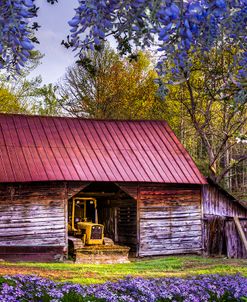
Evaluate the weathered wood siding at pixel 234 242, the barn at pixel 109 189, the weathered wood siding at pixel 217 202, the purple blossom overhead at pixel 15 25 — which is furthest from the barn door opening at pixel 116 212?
the purple blossom overhead at pixel 15 25

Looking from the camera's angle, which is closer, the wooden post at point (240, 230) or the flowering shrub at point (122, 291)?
the flowering shrub at point (122, 291)

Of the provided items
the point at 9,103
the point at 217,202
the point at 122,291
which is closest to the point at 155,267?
the point at 217,202

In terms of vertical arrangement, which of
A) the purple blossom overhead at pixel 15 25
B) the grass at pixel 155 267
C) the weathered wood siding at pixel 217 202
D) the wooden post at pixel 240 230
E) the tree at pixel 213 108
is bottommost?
the grass at pixel 155 267

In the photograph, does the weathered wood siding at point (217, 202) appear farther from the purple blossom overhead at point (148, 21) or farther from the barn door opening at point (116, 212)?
the purple blossom overhead at point (148, 21)

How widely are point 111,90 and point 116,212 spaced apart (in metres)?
21.4

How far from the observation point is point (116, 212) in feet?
84.5

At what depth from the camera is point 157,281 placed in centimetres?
1077

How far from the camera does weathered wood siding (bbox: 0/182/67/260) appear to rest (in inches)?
830

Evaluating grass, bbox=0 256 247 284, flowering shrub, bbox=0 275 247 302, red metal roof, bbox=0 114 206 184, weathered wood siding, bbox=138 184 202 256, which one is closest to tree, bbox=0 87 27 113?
red metal roof, bbox=0 114 206 184

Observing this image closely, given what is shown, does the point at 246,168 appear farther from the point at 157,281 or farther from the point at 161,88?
the point at 161,88

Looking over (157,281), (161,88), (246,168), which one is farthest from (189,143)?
(161,88)

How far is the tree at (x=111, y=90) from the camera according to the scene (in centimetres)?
4447

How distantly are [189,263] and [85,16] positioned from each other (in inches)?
649

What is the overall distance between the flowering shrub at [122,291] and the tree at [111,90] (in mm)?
34176
